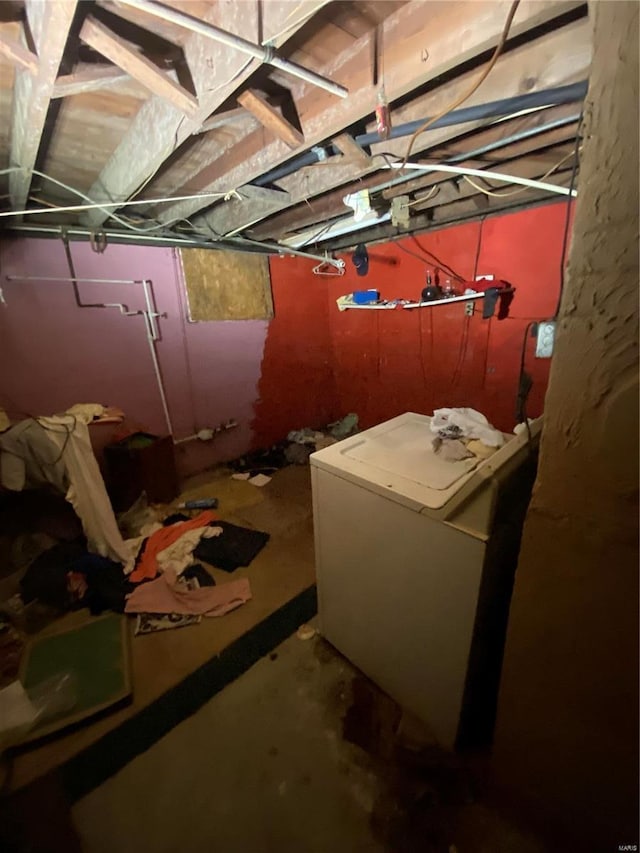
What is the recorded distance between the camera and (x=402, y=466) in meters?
1.34

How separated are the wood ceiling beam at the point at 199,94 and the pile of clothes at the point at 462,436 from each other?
1.32 metres

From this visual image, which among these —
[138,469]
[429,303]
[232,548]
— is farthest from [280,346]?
[232,548]

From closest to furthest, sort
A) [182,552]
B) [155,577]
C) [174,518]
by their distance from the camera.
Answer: [155,577] < [182,552] < [174,518]

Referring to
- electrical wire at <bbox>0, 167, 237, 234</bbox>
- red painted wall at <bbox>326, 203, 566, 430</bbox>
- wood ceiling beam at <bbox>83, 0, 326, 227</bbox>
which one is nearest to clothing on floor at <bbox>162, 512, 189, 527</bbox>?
electrical wire at <bbox>0, 167, 237, 234</bbox>

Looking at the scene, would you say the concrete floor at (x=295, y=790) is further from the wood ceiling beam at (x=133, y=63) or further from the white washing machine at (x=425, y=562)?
the wood ceiling beam at (x=133, y=63)

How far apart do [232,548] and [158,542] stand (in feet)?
1.75

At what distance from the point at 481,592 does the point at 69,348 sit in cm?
298

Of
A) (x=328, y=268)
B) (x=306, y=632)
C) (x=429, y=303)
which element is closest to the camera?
(x=306, y=632)

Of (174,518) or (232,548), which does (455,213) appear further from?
(174,518)

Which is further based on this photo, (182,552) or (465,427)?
(182,552)

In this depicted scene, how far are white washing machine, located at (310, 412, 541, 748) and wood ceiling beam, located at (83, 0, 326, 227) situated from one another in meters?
1.26

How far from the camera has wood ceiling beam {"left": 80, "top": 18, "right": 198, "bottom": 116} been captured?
92 cm

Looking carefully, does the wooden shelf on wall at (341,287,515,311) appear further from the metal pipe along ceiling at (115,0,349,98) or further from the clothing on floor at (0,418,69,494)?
the clothing on floor at (0,418,69,494)

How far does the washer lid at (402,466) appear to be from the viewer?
3.82 ft
